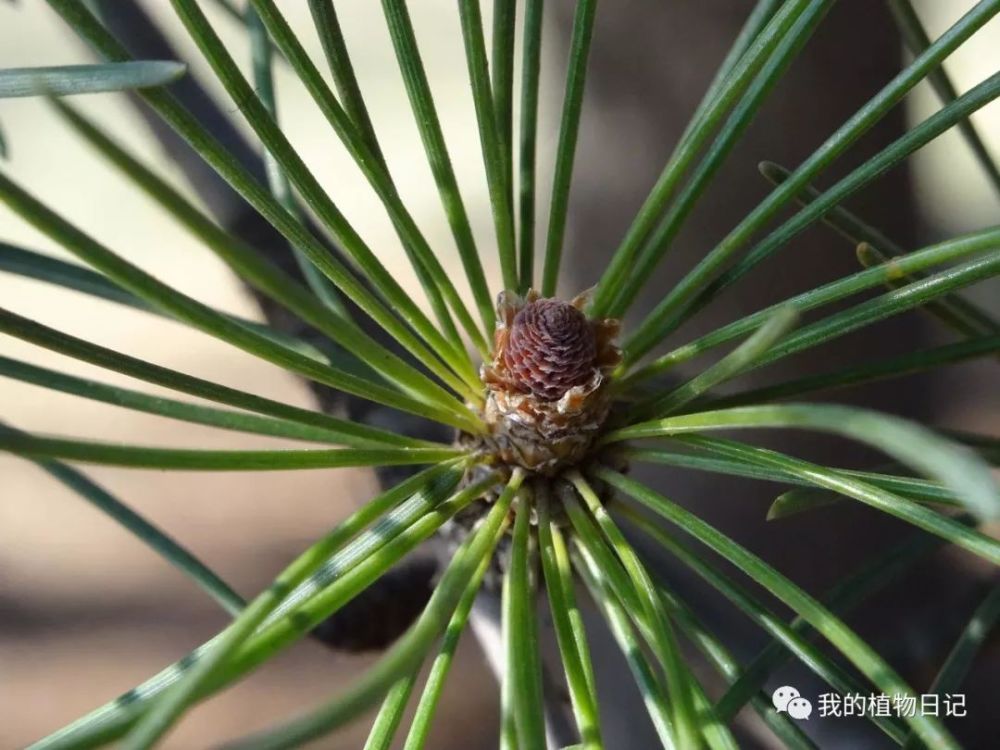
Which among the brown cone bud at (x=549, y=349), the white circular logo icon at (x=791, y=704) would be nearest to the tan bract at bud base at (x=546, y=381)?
the brown cone bud at (x=549, y=349)

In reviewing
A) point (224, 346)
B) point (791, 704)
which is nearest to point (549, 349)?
point (791, 704)

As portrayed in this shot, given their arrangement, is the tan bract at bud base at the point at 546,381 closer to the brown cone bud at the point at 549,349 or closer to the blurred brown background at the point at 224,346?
the brown cone bud at the point at 549,349

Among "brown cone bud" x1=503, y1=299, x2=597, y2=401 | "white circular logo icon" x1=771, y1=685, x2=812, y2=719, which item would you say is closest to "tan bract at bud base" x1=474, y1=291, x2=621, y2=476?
"brown cone bud" x1=503, y1=299, x2=597, y2=401

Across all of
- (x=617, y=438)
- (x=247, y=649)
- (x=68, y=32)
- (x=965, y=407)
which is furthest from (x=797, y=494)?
(x=68, y=32)

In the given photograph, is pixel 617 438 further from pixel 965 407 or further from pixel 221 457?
pixel 965 407

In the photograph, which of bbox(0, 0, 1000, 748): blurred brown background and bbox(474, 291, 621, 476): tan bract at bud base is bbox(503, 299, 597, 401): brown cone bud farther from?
bbox(0, 0, 1000, 748): blurred brown background

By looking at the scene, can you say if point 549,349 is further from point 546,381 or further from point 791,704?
point 791,704
